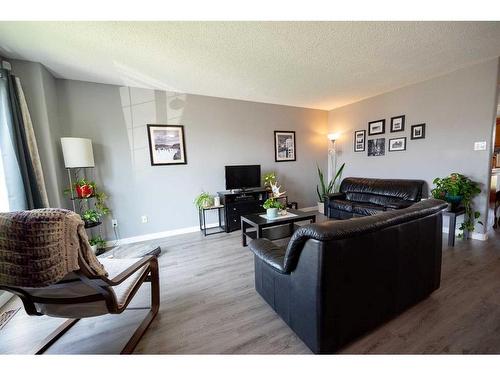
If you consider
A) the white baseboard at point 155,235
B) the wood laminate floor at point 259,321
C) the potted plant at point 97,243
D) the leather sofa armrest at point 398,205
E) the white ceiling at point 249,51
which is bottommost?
the wood laminate floor at point 259,321

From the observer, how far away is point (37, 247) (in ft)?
3.15

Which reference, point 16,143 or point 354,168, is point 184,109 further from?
point 354,168

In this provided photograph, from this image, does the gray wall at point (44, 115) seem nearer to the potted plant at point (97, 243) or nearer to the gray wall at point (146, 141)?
the gray wall at point (146, 141)

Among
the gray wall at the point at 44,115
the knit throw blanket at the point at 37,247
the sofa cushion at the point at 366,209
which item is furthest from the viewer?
the sofa cushion at the point at 366,209

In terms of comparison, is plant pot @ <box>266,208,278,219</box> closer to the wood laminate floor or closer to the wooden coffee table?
the wooden coffee table

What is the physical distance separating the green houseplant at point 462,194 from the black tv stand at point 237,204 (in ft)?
8.98

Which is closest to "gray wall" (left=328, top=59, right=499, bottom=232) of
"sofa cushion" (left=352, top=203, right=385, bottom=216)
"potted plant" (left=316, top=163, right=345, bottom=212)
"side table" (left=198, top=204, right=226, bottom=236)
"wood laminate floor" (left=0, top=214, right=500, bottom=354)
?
"potted plant" (left=316, top=163, right=345, bottom=212)

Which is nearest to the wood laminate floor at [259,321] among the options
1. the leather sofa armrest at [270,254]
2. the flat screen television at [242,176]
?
the leather sofa armrest at [270,254]

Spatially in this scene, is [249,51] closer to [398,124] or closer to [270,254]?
[270,254]

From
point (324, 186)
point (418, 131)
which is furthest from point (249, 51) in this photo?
point (324, 186)

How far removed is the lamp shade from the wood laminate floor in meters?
1.58

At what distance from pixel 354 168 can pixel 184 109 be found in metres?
3.81

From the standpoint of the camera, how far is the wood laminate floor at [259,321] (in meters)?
1.33

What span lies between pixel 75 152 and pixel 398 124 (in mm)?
5151
